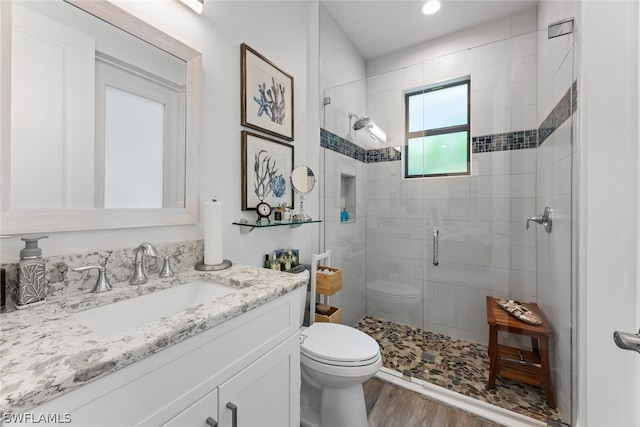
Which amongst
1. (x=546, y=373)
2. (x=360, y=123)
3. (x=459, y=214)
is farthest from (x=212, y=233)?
(x=546, y=373)

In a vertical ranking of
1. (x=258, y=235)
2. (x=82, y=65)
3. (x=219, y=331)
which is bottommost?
(x=219, y=331)

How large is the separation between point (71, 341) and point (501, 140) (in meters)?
2.61

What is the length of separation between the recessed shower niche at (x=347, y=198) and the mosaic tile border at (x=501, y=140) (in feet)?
0.73

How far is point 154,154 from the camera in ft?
3.37

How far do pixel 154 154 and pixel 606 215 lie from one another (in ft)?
6.19

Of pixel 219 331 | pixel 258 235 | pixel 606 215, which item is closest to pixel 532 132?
pixel 606 215

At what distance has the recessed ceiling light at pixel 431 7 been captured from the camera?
196cm

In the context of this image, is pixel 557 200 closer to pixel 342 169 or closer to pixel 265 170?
pixel 342 169

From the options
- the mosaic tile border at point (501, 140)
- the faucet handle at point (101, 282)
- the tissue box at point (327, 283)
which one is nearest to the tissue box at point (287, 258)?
the tissue box at point (327, 283)

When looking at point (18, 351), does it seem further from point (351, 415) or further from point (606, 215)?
point (606, 215)

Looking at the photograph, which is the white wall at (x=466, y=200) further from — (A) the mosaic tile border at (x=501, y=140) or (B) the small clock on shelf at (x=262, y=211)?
(B) the small clock on shelf at (x=262, y=211)

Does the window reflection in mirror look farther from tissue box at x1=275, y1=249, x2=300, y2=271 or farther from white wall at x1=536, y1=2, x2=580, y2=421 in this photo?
white wall at x1=536, y1=2, x2=580, y2=421

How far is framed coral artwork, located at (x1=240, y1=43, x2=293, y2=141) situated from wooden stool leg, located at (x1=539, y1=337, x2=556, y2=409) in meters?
2.07

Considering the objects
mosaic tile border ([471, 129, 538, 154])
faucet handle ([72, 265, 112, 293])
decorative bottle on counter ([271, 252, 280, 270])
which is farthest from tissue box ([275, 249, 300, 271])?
mosaic tile border ([471, 129, 538, 154])
